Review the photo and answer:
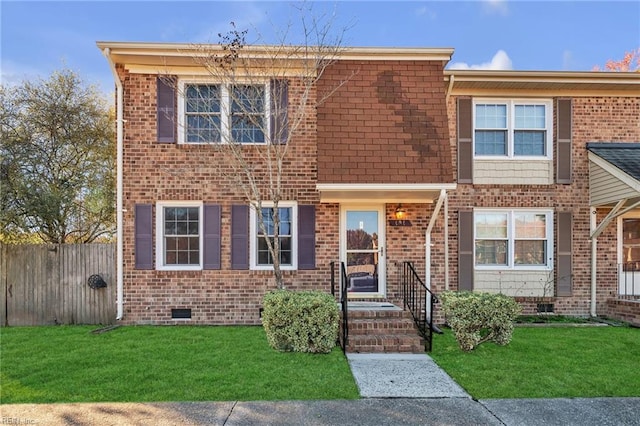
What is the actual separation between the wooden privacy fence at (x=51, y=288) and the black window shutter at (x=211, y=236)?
6.55ft

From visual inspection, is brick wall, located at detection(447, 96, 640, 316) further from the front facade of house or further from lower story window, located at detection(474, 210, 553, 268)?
lower story window, located at detection(474, 210, 553, 268)

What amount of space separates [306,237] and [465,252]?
3.50m

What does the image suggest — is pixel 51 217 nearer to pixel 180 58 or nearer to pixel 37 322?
pixel 37 322

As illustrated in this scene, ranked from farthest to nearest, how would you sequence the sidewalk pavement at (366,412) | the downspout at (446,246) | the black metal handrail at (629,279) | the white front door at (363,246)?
the black metal handrail at (629,279) < the downspout at (446,246) < the white front door at (363,246) < the sidewalk pavement at (366,412)

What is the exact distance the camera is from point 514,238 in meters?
8.91

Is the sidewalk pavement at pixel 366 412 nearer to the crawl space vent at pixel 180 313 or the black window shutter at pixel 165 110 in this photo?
the crawl space vent at pixel 180 313

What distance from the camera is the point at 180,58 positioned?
802cm

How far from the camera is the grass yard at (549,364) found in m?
4.64

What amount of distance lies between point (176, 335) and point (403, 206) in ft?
16.8

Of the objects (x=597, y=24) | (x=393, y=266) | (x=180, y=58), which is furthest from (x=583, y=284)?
(x=597, y=24)

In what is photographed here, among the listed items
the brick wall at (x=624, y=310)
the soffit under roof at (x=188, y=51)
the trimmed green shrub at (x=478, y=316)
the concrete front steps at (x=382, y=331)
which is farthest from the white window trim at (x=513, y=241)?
the soffit under roof at (x=188, y=51)

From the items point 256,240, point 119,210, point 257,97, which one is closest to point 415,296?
point 256,240

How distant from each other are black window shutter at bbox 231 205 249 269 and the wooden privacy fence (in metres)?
2.56

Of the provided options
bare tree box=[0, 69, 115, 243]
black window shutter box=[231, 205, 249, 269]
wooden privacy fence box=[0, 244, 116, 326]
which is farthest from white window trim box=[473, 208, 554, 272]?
bare tree box=[0, 69, 115, 243]
